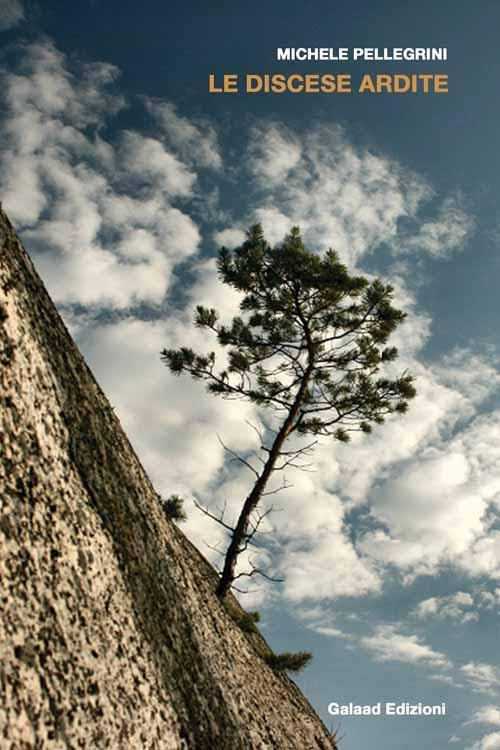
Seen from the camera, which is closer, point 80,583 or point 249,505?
point 80,583

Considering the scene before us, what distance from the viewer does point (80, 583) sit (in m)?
5.68

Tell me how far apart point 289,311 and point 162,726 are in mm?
12024

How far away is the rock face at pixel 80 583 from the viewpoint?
15.4 ft

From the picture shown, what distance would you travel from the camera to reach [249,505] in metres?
14.3

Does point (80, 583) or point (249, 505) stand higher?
point (249, 505)

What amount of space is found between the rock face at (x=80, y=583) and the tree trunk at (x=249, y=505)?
4093 millimetres

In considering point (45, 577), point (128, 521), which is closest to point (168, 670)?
point (128, 521)

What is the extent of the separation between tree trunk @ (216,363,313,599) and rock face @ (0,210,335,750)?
4.09 meters

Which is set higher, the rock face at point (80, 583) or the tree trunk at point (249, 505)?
the tree trunk at point (249, 505)

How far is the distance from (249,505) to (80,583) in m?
8.87

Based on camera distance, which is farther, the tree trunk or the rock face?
the tree trunk

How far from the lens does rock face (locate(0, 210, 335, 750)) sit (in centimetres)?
471

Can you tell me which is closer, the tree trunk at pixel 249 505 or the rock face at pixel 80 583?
the rock face at pixel 80 583

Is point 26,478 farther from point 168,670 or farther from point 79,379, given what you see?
point 168,670
